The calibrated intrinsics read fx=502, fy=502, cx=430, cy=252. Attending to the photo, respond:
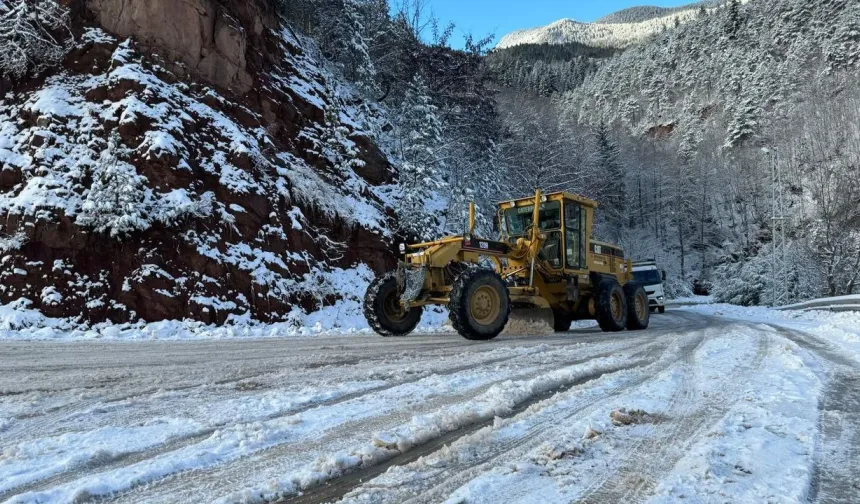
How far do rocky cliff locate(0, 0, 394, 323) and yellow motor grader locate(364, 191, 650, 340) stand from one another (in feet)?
16.7

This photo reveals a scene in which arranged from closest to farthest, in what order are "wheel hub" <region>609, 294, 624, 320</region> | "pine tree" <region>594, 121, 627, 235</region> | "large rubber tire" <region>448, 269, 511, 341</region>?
"large rubber tire" <region>448, 269, 511, 341</region>
"wheel hub" <region>609, 294, 624, 320</region>
"pine tree" <region>594, 121, 627, 235</region>

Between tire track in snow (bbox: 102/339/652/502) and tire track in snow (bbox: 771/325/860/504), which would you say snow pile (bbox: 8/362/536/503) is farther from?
tire track in snow (bbox: 771/325/860/504)

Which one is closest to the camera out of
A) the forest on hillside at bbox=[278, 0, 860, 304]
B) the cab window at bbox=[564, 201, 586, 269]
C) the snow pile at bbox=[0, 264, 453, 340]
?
the snow pile at bbox=[0, 264, 453, 340]

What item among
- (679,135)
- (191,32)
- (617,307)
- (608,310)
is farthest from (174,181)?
(679,135)

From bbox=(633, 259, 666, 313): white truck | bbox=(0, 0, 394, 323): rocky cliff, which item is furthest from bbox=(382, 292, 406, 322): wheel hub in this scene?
bbox=(633, 259, 666, 313): white truck

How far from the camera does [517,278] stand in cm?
1047

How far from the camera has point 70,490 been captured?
196cm

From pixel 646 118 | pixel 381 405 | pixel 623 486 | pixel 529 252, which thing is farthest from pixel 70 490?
pixel 646 118

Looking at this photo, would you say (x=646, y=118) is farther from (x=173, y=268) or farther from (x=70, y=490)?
(x=70, y=490)

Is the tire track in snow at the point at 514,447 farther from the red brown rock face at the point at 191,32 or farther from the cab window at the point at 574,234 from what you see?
the red brown rock face at the point at 191,32

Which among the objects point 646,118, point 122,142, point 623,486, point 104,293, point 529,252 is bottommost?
point 623,486

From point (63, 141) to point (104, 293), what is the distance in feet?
14.9

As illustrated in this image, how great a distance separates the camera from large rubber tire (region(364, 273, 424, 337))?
9.32m

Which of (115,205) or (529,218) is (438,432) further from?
(115,205)
